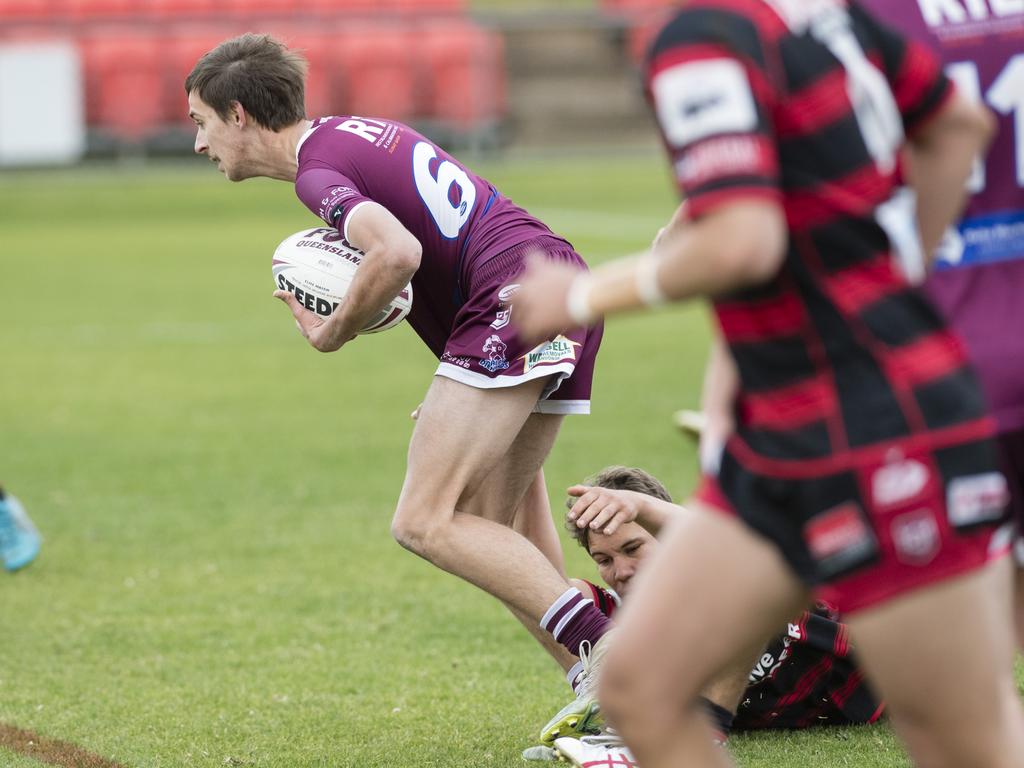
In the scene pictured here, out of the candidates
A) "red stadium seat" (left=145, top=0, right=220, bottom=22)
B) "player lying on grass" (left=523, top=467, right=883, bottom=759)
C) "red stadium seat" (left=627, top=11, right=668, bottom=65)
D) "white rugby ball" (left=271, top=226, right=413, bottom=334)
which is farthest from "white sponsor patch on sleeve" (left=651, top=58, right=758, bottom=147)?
"red stadium seat" (left=145, top=0, right=220, bottom=22)

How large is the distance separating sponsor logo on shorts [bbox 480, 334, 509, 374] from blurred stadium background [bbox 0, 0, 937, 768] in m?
1.13

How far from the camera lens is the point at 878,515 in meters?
2.54

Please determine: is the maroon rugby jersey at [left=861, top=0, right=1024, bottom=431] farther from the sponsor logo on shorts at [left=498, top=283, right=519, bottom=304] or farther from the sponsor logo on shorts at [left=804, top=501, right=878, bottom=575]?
the sponsor logo on shorts at [left=498, top=283, right=519, bottom=304]

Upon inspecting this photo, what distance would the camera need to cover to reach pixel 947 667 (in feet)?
8.29

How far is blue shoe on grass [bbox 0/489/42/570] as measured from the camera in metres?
6.91

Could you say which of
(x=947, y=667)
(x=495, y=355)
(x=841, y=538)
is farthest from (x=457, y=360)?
(x=947, y=667)

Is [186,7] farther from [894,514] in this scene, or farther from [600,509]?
[894,514]

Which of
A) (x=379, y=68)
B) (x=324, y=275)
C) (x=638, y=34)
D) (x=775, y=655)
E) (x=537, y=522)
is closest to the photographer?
(x=775, y=655)

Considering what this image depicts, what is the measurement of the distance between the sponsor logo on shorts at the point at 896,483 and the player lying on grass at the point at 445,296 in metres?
2.04

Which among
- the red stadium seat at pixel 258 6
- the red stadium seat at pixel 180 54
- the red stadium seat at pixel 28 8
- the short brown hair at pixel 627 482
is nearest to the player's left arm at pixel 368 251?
the short brown hair at pixel 627 482

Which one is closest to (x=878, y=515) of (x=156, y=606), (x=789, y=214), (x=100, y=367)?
(x=789, y=214)

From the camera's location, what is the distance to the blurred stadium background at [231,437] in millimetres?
4992

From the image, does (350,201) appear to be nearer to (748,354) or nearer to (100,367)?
(748,354)

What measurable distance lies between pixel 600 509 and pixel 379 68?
23821 mm
